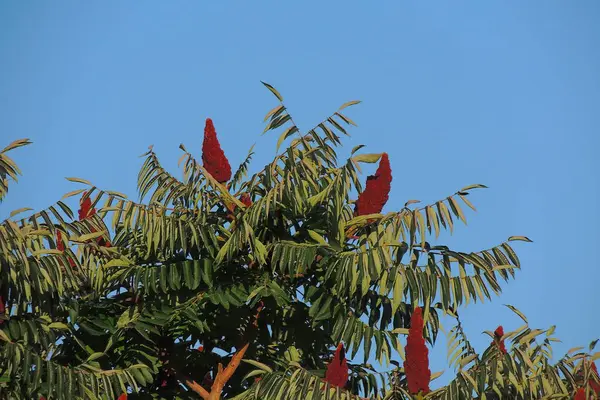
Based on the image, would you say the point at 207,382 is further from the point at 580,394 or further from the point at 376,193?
the point at 580,394

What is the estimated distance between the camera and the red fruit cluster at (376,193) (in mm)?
13695

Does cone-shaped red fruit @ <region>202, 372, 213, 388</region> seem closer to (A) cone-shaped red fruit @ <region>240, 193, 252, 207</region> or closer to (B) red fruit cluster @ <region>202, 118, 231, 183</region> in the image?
(A) cone-shaped red fruit @ <region>240, 193, 252, 207</region>

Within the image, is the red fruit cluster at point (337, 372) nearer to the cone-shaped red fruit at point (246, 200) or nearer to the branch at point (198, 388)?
the branch at point (198, 388)

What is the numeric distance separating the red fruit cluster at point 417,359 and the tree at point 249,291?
13 millimetres

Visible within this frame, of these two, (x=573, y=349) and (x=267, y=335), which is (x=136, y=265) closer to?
(x=267, y=335)

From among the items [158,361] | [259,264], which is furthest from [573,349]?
[158,361]

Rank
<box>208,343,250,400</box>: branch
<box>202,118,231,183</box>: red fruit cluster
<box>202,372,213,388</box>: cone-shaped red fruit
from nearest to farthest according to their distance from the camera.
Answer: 1. <box>208,343,250,400</box>: branch
2. <box>202,118,231,183</box>: red fruit cluster
3. <box>202,372,213,388</box>: cone-shaped red fruit

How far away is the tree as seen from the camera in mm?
12703

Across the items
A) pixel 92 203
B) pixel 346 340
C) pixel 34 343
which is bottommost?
pixel 34 343

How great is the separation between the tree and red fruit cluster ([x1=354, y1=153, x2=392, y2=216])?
0.02m

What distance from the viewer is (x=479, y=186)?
518 inches

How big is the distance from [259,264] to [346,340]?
178 cm

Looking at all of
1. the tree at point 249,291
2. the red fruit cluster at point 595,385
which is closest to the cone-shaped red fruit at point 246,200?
the tree at point 249,291

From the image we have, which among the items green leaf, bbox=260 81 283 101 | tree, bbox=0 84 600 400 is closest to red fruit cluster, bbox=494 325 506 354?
tree, bbox=0 84 600 400
